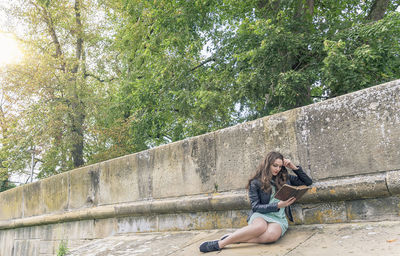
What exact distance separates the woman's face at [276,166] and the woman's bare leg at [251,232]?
443mm

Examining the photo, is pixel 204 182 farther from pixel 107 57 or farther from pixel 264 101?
pixel 107 57

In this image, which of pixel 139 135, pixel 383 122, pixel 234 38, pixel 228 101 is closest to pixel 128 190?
pixel 383 122

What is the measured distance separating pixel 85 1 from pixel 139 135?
7661 millimetres

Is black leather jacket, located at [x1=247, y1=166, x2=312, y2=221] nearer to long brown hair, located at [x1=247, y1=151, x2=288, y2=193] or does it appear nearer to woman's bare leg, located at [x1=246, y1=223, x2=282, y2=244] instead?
long brown hair, located at [x1=247, y1=151, x2=288, y2=193]

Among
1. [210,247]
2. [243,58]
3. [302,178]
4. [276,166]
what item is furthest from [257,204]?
[243,58]

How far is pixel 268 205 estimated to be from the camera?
3.12 metres

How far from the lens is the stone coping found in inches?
113

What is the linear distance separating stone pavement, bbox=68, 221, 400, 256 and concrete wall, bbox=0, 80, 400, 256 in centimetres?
16

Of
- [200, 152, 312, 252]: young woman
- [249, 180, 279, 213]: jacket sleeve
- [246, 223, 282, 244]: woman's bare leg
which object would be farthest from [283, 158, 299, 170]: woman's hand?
[246, 223, 282, 244]: woman's bare leg

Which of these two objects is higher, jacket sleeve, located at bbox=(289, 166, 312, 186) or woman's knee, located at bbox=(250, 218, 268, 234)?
jacket sleeve, located at bbox=(289, 166, 312, 186)

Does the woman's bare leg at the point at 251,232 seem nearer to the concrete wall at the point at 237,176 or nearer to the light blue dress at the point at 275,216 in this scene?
the light blue dress at the point at 275,216

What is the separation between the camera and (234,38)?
9.20 metres

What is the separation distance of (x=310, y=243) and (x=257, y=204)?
557mm

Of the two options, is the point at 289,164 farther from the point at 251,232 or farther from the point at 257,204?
the point at 251,232
